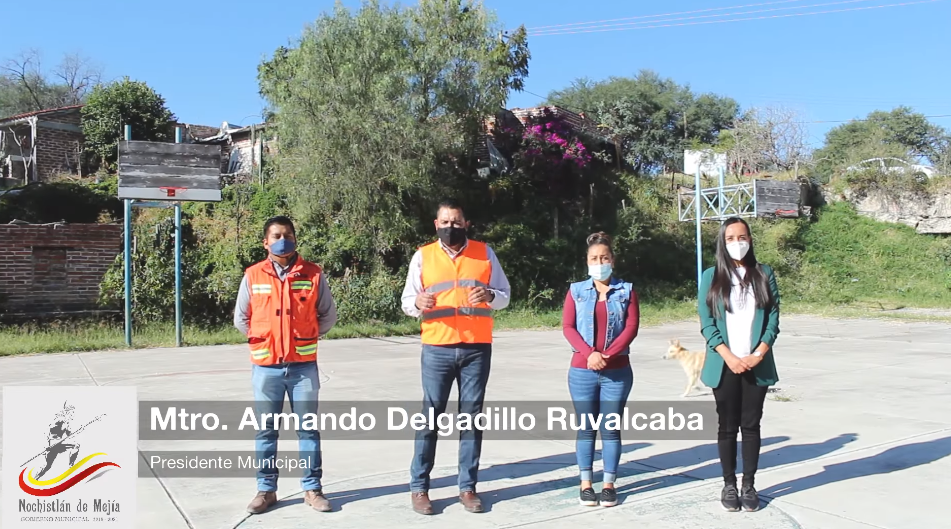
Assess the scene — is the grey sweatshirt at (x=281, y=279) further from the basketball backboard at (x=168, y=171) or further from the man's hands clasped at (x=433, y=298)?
the basketball backboard at (x=168, y=171)

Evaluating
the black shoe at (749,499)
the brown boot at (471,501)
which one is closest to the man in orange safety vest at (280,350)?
the brown boot at (471,501)

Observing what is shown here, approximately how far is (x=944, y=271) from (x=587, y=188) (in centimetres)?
1294

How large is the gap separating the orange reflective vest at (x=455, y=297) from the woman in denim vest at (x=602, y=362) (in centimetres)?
53

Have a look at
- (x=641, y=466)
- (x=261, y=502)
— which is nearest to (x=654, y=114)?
(x=641, y=466)

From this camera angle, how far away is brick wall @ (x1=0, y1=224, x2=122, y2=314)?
49.0ft

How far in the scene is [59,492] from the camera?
3.43 metres

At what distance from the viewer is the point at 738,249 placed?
4375mm

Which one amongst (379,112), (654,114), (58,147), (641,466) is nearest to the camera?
(641,466)

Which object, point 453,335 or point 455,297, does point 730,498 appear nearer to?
point 453,335

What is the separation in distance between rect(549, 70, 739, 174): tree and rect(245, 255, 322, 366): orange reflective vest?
107ft

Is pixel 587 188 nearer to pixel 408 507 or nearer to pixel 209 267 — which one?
pixel 209 267

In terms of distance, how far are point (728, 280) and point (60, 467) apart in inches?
145

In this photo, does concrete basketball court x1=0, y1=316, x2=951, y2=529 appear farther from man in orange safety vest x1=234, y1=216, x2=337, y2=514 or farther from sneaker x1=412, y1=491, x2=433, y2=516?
→ man in orange safety vest x1=234, y1=216, x2=337, y2=514

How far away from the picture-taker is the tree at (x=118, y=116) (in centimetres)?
2256
